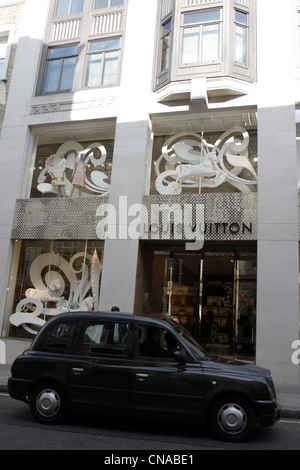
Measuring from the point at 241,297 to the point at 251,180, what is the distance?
3585mm

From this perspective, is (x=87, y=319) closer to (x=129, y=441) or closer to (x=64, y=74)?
(x=129, y=441)

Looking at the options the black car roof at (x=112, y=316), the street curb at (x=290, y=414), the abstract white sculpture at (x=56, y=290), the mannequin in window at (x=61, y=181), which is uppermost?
the mannequin in window at (x=61, y=181)

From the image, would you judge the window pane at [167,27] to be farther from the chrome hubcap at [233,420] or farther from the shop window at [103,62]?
the chrome hubcap at [233,420]

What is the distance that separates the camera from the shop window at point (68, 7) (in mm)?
14516

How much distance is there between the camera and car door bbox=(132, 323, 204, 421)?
527cm

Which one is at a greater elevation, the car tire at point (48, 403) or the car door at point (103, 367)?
the car door at point (103, 367)

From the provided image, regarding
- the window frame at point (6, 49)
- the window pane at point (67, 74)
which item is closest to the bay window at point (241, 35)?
the window pane at point (67, 74)

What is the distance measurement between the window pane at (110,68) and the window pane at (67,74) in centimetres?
129

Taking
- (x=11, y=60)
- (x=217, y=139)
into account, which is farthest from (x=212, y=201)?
(x=11, y=60)

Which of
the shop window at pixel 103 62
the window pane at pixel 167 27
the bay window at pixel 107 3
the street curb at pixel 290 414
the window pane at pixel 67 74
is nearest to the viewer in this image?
the street curb at pixel 290 414

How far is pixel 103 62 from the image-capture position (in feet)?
45.1

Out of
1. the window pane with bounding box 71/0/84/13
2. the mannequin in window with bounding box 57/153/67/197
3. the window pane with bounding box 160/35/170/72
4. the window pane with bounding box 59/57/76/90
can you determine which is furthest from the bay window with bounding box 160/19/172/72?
the mannequin in window with bounding box 57/153/67/197

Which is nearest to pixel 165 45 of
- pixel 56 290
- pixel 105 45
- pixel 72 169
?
pixel 105 45

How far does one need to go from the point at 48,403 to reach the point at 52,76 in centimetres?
1224
